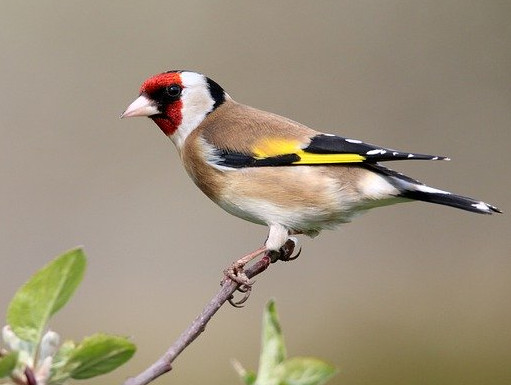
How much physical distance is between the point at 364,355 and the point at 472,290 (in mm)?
1085

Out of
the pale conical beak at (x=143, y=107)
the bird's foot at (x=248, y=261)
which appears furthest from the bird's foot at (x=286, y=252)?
the pale conical beak at (x=143, y=107)

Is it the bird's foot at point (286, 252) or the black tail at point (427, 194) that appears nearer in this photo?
the black tail at point (427, 194)

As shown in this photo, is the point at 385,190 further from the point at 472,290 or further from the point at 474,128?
the point at 474,128

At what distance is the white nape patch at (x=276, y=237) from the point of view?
6.40 feet

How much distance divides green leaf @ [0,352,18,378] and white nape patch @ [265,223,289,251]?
125cm

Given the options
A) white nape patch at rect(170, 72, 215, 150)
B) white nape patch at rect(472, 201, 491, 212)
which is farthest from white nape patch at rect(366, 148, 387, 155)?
white nape patch at rect(170, 72, 215, 150)

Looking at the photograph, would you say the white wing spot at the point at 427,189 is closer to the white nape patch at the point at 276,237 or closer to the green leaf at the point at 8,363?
the white nape patch at the point at 276,237

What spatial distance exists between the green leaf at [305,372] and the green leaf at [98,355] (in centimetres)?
11

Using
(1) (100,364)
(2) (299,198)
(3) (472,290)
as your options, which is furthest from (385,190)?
(3) (472,290)

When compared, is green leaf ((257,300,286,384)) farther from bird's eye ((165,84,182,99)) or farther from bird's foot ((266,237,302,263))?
bird's eye ((165,84,182,99))

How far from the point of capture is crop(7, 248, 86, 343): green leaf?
703 mm

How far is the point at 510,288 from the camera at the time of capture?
4871 millimetres

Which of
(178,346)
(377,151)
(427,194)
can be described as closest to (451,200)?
(427,194)

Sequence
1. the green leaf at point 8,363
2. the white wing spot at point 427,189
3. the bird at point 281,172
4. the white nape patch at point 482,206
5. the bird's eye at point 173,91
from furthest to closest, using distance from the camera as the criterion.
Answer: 1. the bird's eye at point 173,91
2. the bird at point 281,172
3. the white wing spot at point 427,189
4. the white nape patch at point 482,206
5. the green leaf at point 8,363
